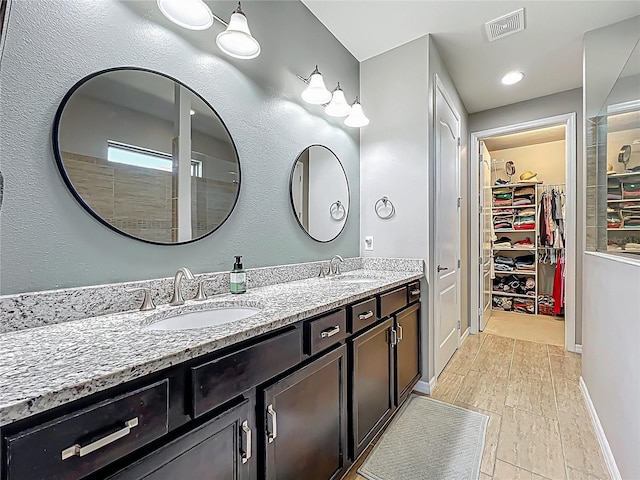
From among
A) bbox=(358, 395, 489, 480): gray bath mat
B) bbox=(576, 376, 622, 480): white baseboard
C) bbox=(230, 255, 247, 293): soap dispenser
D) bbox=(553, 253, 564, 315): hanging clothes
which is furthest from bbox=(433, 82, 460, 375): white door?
bbox=(553, 253, 564, 315): hanging clothes

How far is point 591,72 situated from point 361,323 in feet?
8.26

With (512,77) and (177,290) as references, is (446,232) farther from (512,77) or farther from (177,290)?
(177,290)

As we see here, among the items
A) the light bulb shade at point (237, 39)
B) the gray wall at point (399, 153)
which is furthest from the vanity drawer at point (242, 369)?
the gray wall at point (399, 153)

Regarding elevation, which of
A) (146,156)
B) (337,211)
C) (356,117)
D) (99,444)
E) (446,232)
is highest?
(356,117)

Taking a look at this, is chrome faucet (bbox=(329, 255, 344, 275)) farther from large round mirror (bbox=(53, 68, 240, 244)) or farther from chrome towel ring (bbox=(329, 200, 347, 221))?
large round mirror (bbox=(53, 68, 240, 244))

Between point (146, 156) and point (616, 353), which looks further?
point (616, 353)

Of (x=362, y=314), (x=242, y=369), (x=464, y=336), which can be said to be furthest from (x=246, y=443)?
(x=464, y=336)

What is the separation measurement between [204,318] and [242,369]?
1.37 feet

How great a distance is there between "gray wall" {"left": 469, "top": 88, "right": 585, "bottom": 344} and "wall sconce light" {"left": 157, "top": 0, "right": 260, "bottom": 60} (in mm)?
3064

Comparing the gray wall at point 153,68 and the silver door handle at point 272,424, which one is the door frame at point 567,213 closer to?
the gray wall at point 153,68

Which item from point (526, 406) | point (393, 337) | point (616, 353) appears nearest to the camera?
point (616, 353)

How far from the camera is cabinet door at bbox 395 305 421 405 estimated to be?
1.86 m

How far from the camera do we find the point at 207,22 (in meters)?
1.24

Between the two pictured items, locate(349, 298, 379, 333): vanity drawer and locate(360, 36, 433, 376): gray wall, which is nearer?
locate(349, 298, 379, 333): vanity drawer
